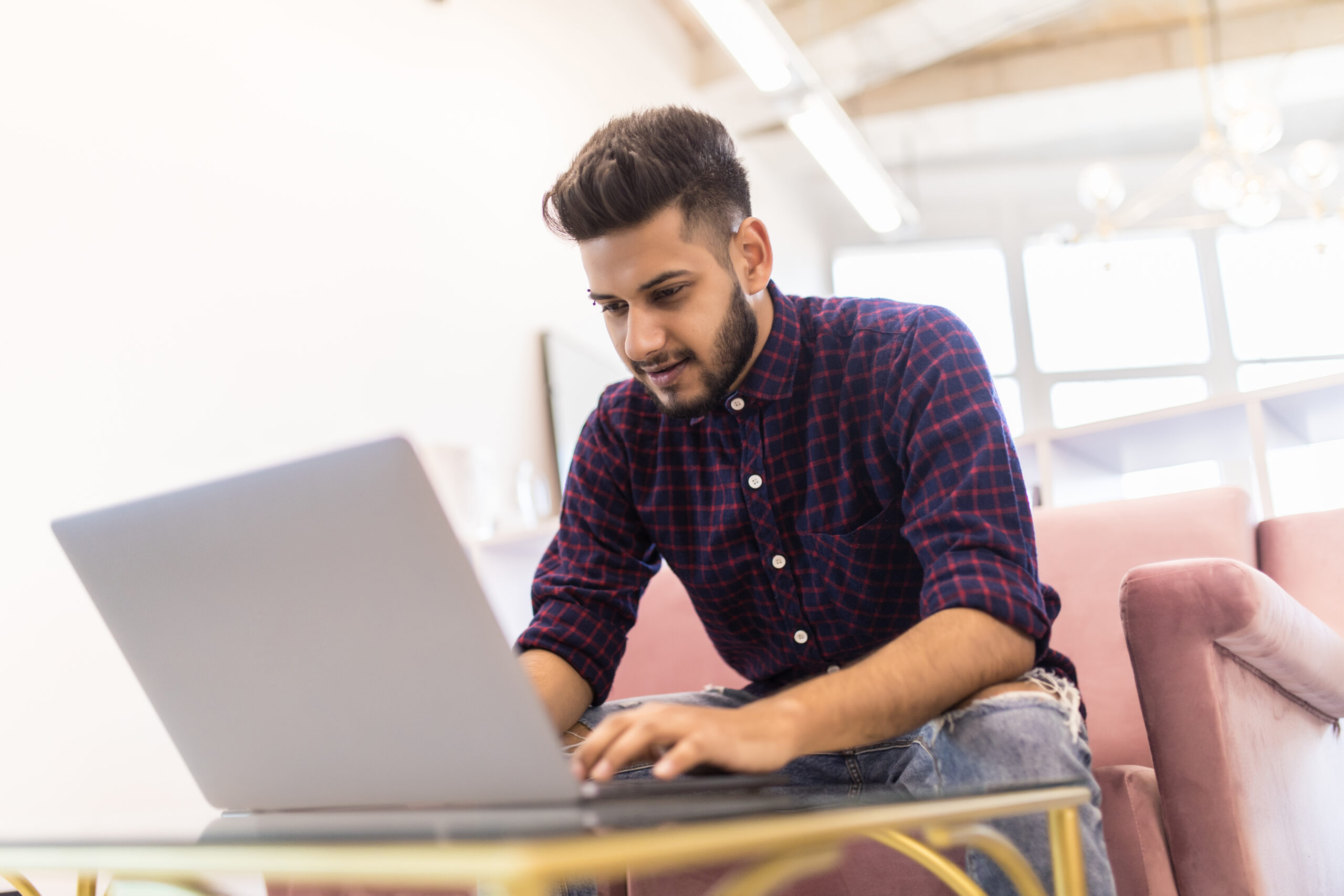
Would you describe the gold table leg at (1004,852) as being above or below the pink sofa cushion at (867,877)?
above

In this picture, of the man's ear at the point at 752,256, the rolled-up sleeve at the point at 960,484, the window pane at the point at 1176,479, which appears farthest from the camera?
the window pane at the point at 1176,479

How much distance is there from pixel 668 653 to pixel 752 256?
2.40 ft

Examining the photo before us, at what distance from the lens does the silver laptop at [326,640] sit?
1.82 ft

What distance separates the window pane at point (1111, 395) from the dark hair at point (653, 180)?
19.6 ft

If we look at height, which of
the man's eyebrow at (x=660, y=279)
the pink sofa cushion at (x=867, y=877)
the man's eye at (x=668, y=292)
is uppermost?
the man's eyebrow at (x=660, y=279)

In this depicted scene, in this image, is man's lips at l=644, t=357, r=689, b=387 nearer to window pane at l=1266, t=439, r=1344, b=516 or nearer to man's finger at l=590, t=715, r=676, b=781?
man's finger at l=590, t=715, r=676, b=781

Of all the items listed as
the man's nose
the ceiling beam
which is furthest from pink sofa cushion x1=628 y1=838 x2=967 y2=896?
the ceiling beam

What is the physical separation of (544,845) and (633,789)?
0.61 ft

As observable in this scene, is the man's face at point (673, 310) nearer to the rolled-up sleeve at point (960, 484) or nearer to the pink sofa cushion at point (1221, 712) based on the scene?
the rolled-up sleeve at point (960, 484)

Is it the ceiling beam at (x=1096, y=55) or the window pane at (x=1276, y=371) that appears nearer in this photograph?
the ceiling beam at (x=1096, y=55)

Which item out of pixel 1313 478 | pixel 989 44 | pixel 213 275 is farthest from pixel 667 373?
pixel 989 44

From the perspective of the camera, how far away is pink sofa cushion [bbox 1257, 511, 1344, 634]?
1.45 meters

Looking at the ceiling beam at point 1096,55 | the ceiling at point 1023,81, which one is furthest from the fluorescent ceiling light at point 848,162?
the ceiling beam at point 1096,55

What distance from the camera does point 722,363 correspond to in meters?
1.25
